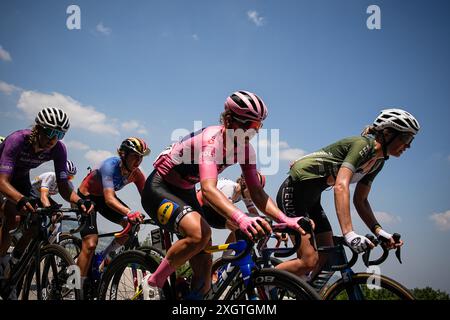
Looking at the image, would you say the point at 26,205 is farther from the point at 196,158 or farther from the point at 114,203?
the point at 196,158

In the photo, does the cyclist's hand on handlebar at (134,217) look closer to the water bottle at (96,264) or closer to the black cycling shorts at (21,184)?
the water bottle at (96,264)

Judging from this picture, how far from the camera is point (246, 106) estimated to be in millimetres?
3434

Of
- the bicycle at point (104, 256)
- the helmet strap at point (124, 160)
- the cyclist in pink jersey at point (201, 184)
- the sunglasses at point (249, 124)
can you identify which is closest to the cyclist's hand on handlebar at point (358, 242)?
the cyclist in pink jersey at point (201, 184)

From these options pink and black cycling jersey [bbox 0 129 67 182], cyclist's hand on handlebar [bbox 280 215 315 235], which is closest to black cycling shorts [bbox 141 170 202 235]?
cyclist's hand on handlebar [bbox 280 215 315 235]

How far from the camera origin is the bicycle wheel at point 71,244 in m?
6.28

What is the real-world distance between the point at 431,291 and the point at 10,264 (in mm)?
6983

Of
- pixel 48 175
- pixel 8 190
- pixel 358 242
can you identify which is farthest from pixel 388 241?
pixel 48 175

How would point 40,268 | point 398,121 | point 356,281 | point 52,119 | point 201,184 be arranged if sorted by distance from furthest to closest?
point 52,119, point 40,268, point 398,121, point 356,281, point 201,184

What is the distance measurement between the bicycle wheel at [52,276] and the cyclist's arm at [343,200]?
10.4ft

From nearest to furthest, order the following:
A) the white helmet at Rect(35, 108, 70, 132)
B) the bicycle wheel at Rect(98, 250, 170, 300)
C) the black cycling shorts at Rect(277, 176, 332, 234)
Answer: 1. the bicycle wheel at Rect(98, 250, 170, 300)
2. the black cycling shorts at Rect(277, 176, 332, 234)
3. the white helmet at Rect(35, 108, 70, 132)

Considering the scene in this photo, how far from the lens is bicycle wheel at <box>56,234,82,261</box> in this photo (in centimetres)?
628

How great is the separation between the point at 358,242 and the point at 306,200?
1216 mm

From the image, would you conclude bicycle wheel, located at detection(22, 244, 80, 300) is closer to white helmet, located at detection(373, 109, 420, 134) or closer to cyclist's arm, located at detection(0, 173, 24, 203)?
cyclist's arm, located at detection(0, 173, 24, 203)

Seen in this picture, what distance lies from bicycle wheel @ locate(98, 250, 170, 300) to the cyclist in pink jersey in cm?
29
